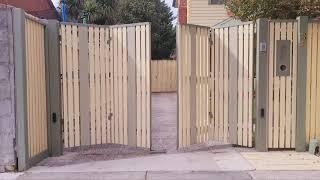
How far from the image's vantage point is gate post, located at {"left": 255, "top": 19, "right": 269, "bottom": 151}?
342 inches

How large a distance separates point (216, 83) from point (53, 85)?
303 centimetres

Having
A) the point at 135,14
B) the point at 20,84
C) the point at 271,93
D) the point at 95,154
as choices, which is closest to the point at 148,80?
the point at 95,154

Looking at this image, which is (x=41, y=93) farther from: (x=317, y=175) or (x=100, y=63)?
(x=317, y=175)

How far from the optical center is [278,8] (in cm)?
1016

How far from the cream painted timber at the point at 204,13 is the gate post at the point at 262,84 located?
42.5 feet

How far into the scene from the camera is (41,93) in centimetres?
829

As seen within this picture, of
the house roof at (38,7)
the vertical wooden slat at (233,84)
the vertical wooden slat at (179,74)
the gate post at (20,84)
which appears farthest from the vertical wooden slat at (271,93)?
the house roof at (38,7)

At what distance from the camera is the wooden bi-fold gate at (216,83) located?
8859mm

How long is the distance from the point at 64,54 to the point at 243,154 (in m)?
3.62

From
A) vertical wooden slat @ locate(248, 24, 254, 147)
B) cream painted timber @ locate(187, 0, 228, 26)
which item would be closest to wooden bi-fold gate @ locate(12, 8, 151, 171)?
vertical wooden slat @ locate(248, 24, 254, 147)

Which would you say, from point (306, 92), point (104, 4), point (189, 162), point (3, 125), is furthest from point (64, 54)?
point (104, 4)

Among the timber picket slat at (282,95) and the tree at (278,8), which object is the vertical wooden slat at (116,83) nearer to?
the timber picket slat at (282,95)

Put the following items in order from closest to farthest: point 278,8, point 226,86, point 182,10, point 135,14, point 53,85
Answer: point 53,85, point 226,86, point 278,8, point 182,10, point 135,14

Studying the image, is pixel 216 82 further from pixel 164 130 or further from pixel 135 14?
pixel 135 14
